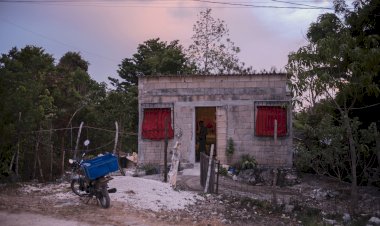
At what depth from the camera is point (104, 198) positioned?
869 cm

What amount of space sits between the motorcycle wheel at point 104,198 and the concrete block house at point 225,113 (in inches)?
278

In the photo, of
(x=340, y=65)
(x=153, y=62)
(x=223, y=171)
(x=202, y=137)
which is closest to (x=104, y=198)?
(x=340, y=65)

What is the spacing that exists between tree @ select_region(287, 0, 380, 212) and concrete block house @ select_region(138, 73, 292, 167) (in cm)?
557

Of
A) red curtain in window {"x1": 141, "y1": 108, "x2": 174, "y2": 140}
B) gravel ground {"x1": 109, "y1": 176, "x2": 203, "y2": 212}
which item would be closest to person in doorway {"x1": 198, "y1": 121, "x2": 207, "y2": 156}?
red curtain in window {"x1": 141, "y1": 108, "x2": 174, "y2": 140}

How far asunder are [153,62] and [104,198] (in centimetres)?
1812

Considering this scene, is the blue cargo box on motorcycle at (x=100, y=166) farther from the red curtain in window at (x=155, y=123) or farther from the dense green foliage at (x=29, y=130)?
the red curtain in window at (x=155, y=123)

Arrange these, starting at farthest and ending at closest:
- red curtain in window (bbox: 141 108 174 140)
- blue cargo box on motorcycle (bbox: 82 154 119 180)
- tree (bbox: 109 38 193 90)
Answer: tree (bbox: 109 38 193 90)
red curtain in window (bbox: 141 108 174 140)
blue cargo box on motorcycle (bbox: 82 154 119 180)

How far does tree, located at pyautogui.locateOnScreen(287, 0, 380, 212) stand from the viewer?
29.6 ft

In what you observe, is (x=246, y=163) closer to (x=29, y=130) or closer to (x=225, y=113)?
(x=225, y=113)

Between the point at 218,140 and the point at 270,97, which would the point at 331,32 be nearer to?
the point at 270,97

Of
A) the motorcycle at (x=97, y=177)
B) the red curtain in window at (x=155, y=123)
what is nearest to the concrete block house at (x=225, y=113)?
the red curtain in window at (x=155, y=123)

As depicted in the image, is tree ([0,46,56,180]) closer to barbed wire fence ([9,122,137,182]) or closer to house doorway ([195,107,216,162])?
barbed wire fence ([9,122,137,182])

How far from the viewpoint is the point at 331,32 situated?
9.62 meters

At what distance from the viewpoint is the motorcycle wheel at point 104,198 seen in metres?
8.61
